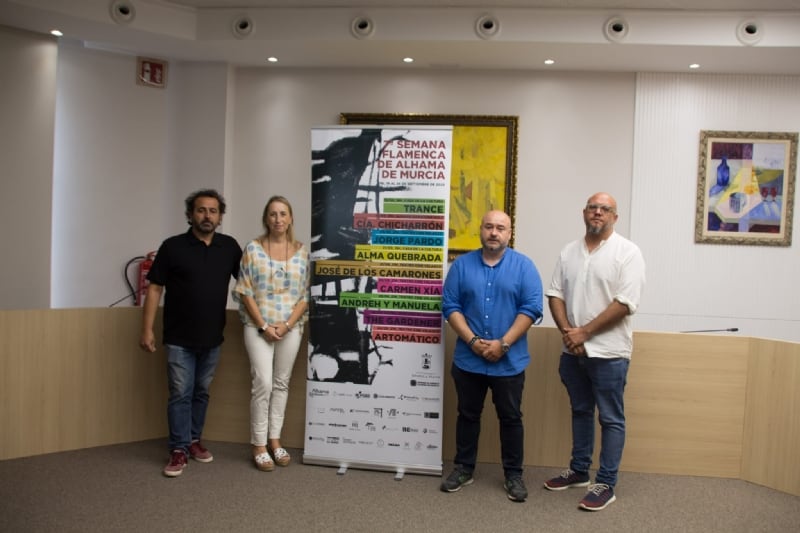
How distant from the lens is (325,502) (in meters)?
3.52

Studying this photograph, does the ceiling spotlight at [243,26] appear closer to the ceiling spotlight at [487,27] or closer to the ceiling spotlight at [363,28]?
the ceiling spotlight at [363,28]

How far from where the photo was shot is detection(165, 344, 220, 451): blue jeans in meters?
4.00

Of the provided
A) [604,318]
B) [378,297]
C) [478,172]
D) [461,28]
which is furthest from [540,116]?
[604,318]

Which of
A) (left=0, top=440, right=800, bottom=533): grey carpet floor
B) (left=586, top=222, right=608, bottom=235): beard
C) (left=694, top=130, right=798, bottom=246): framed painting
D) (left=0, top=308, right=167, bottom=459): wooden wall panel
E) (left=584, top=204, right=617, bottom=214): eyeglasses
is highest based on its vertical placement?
(left=694, top=130, right=798, bottom=246): framed painting

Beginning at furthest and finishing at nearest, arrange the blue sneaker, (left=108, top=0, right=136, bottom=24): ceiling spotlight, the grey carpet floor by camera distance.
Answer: (left=108, top=0, right=136, bottom=24): ceiling spotlight → the blue sneaker → the grey carpet floor

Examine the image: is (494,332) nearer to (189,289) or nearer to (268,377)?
(268,377)

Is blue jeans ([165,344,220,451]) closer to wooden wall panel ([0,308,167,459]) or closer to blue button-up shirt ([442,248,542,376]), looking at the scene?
wooden wall panel ([0,308,167,459])

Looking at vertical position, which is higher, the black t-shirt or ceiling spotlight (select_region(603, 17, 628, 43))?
ceiling spotlight (select_region(603, 17, 628, 43))

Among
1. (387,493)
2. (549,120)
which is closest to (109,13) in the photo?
(549,120)

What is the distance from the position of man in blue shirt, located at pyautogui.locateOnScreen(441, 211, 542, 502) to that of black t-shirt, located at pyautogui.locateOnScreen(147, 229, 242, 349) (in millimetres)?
1415

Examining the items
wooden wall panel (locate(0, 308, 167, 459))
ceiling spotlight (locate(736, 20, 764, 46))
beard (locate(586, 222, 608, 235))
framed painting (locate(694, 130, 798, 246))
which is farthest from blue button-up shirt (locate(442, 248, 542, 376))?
framed painting (locate(694, 130, 798, 246))

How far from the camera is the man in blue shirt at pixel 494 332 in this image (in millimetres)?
3678

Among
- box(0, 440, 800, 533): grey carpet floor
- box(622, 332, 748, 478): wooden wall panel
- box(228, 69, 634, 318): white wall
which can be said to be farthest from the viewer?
box(228, 69, 634, 318): white wall

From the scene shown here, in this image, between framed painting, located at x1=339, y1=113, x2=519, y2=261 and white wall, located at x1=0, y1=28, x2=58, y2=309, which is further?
framed painting, located at x1=339, y1=113, x2=519, y2=261
